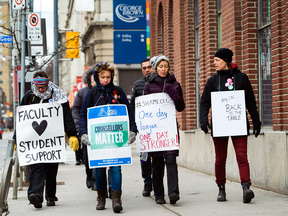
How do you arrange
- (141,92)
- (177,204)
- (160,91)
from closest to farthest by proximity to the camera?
(177,204)
(160,91)
(141,92)

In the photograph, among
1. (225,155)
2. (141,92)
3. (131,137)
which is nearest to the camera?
(131,137)

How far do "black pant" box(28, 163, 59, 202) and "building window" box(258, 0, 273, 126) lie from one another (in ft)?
12.8

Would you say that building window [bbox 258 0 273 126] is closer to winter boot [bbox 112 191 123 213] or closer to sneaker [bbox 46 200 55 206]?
winter boot [bbox 112 191 123 213]

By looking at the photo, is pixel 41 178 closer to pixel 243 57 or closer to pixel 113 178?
pixel 113 178

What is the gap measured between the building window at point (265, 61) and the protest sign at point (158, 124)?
247 cm

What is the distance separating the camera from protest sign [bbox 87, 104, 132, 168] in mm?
6402

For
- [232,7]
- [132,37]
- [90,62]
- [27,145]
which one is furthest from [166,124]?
[90,62]

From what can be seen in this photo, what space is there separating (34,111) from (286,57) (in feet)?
12.6

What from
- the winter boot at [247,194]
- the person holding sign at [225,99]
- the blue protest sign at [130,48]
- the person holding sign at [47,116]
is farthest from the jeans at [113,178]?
the blue protest sign at [130,48]

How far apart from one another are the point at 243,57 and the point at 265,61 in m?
0.66

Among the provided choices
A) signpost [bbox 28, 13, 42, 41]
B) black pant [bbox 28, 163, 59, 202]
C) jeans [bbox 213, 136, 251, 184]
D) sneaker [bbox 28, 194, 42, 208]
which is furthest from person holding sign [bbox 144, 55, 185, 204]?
signpost [bbox 28, 13, 42, 41]

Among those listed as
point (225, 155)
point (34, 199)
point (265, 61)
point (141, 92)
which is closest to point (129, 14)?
point (265, 61)

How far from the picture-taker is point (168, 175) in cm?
655

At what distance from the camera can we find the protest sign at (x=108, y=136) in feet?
21.0
